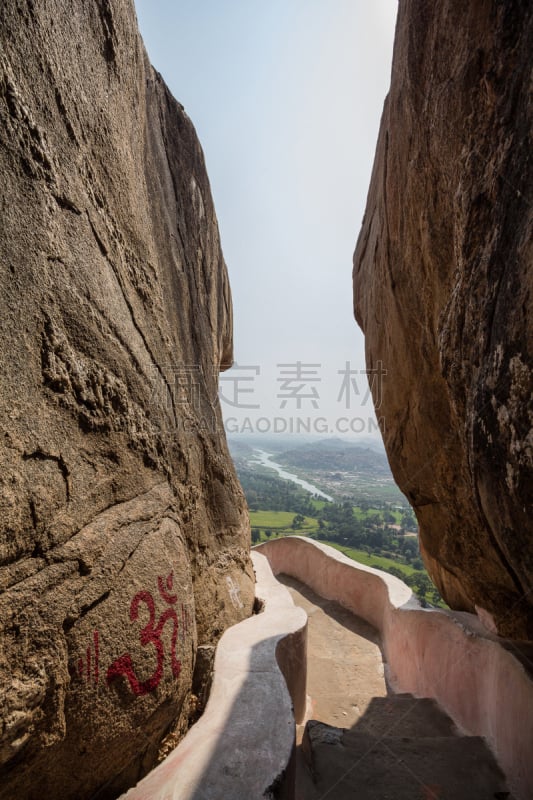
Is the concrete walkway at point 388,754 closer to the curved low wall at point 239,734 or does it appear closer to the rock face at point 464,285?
the curved low wall at point 239,734

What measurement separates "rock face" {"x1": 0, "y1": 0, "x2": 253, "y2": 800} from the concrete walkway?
1.34 m

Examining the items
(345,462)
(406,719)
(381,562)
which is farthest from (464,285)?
(345,462)

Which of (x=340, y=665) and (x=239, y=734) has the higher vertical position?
(x=239, y=734)

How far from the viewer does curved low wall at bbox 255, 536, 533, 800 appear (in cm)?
321

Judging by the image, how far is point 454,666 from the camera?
175 inches

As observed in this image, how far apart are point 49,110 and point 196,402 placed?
2630 millimetres

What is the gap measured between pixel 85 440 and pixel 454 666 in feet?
15.1

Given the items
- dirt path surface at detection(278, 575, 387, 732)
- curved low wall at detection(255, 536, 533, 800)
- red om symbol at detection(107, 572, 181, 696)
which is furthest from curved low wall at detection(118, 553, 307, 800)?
curved low wall at detection(255, 536, 533, 800)

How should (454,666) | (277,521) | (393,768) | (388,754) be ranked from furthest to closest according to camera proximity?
(277,521)
(454,666)
(388,754)
(393,768)

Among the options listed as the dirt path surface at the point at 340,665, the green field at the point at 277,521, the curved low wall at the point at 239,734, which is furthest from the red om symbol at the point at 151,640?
the green field at the point at 277,521

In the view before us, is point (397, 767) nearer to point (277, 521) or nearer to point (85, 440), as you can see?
point (85, 440)

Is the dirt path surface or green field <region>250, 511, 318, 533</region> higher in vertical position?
the dirt path surface

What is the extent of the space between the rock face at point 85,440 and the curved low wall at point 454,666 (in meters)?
2.56

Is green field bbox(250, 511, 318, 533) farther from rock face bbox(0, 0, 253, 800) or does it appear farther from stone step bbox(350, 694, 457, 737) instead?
rock face bbox(0, 0, 253, 800)
